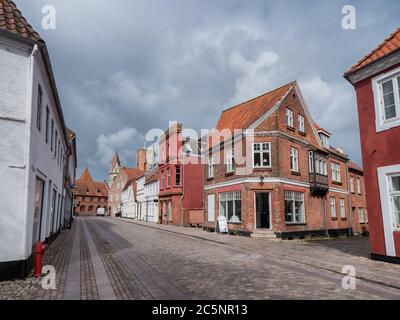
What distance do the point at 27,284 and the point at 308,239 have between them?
1836 cm

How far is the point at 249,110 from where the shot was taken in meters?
24.5

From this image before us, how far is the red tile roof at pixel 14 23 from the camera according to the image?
800 centimetres

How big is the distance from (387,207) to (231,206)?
1241cm

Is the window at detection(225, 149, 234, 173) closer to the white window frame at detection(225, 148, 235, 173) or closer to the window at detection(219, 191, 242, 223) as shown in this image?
the white window frame at detection(225, 148, 235, 173)

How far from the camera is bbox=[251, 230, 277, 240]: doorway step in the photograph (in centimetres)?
1919

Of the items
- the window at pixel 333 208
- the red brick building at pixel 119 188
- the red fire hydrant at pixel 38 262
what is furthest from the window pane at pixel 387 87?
the red brick building at pixel 119 188

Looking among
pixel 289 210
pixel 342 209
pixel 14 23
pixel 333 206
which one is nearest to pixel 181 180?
pixel 289 210

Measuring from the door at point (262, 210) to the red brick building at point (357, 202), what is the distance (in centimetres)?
1339

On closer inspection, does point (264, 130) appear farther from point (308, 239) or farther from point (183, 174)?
point (183, 174)

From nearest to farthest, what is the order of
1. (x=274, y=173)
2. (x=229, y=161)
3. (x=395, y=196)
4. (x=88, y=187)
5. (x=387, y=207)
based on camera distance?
(x=395, y=196) < (x=387, y=207) < (x=274, y=173) < (x=229, y=161) < (x=88, y=187)

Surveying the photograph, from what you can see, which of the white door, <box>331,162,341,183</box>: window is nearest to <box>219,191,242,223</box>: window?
the white door

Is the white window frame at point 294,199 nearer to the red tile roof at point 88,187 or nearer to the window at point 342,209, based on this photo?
the window at point 342,209

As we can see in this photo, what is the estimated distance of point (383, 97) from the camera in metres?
10.9

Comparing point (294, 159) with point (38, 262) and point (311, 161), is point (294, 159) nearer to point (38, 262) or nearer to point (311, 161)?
point (311, 161)
